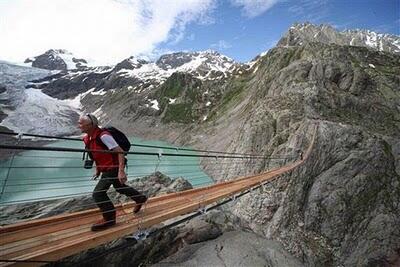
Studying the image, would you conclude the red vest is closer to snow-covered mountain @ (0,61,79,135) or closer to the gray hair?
the gray hair

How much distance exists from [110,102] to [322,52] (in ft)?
466

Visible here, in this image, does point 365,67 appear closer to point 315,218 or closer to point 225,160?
point 225,160

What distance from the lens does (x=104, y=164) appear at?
6.06 metres

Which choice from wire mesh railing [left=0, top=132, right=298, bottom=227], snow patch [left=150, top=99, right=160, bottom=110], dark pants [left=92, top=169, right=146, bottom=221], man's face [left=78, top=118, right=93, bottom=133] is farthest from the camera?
snow patch [left=150, top=99, right=160, bottom=110]

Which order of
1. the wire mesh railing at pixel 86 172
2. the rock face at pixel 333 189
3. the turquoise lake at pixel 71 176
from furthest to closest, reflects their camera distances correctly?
1. the turquoise lake at pixel 71 176
2. the rock face at pixel 333 189
3. the wire mesh railing at pixel 86 172

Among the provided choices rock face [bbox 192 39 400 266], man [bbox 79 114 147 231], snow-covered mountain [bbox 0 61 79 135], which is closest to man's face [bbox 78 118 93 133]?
man [bbox 79 114 147 231]

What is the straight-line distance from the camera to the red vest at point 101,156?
19.6ft

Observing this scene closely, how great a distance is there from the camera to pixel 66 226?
620cm

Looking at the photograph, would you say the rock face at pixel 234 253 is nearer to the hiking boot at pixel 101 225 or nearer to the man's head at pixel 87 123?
the hiking boot at pixel 101 225

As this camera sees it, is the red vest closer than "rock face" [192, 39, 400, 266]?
Yes

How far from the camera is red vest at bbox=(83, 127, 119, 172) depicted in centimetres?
597

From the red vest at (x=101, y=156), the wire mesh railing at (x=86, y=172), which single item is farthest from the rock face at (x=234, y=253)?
the red vest at (x=101, y=156)

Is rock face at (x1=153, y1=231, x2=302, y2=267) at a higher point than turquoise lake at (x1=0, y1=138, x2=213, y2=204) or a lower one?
higher

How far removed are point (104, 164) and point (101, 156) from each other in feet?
0.48
